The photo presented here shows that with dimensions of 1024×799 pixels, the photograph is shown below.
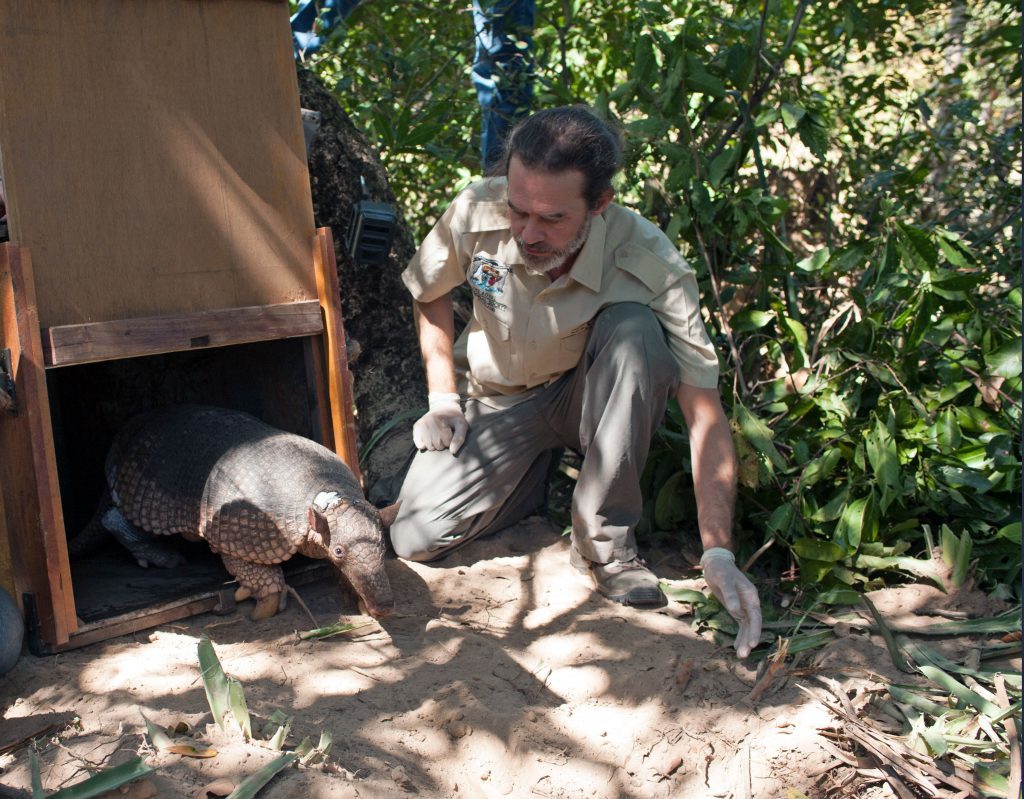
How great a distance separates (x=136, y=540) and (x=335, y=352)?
106 cm

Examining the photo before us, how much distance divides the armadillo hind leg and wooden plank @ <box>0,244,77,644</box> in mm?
745

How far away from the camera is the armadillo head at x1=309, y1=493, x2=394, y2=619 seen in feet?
9.81

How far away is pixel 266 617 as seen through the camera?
3133 millimetres

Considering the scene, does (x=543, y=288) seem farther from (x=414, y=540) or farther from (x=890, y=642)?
(x=890, y=642)

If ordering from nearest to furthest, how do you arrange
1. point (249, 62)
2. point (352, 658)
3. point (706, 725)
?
point (706, 725) → point (352, 658) → point (249, 62)

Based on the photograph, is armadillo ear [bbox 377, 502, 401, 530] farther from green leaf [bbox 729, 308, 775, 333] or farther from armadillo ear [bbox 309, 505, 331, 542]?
green leaf [bbox 729, 308, 775, 333]

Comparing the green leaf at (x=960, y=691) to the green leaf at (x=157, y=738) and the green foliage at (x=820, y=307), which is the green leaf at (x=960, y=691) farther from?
the green leaf at (x=157, y=738)

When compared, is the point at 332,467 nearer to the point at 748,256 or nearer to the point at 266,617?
A: the point at 266,617

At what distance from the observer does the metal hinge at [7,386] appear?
264 cm

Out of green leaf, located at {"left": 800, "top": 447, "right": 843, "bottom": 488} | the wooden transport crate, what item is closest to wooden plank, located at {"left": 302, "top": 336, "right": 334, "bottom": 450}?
the wooden transport crate

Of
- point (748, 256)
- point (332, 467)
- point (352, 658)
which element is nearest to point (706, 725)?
point (352, 658)

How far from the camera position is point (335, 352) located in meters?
3.28

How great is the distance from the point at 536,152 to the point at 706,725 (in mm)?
1784

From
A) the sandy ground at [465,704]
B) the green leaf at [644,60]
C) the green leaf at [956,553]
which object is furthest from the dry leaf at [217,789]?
the green leaf at [644,60]
